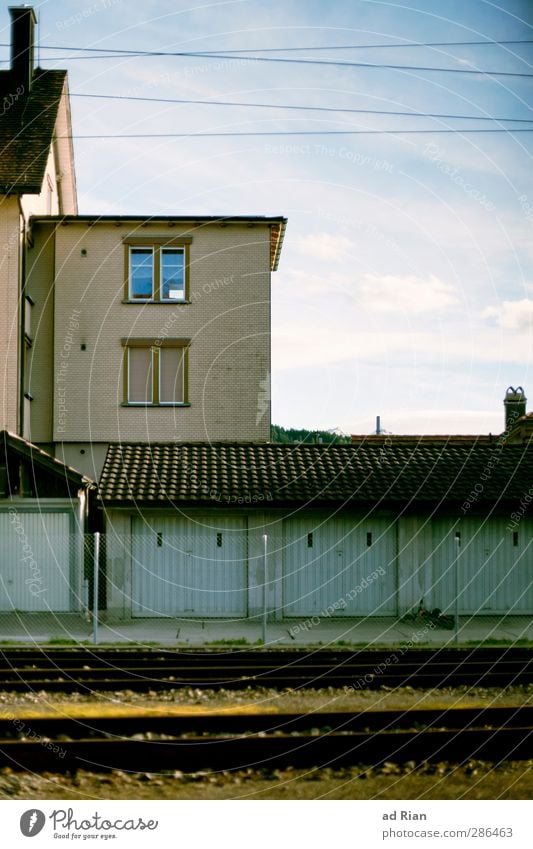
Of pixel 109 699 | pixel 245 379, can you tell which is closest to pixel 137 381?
pixel 245 379

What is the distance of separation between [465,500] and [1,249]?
50.2 ft

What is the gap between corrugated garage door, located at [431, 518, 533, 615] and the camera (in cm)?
2381

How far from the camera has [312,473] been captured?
2478 cm

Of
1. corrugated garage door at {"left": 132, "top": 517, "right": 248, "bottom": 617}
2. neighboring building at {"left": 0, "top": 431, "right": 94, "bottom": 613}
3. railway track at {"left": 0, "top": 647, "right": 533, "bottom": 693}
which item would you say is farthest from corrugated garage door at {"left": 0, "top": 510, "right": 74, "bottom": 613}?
railway track at {"left": 0, "top": 647, "right": 533, "bottom": 693}

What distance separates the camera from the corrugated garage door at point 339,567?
76.9 feet

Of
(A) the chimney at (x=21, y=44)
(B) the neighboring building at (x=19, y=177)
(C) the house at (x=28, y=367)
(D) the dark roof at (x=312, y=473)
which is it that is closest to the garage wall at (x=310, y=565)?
(D) the dark roof at (x=312, y=473)

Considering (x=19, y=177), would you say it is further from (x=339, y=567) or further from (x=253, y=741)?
(x=253, y=741)

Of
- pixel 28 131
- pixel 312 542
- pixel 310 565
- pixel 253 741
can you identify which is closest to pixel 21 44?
pixel 28 131

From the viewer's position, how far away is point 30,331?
30.8 metres

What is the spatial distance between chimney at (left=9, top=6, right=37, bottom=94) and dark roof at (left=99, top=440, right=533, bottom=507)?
13.8 meters
